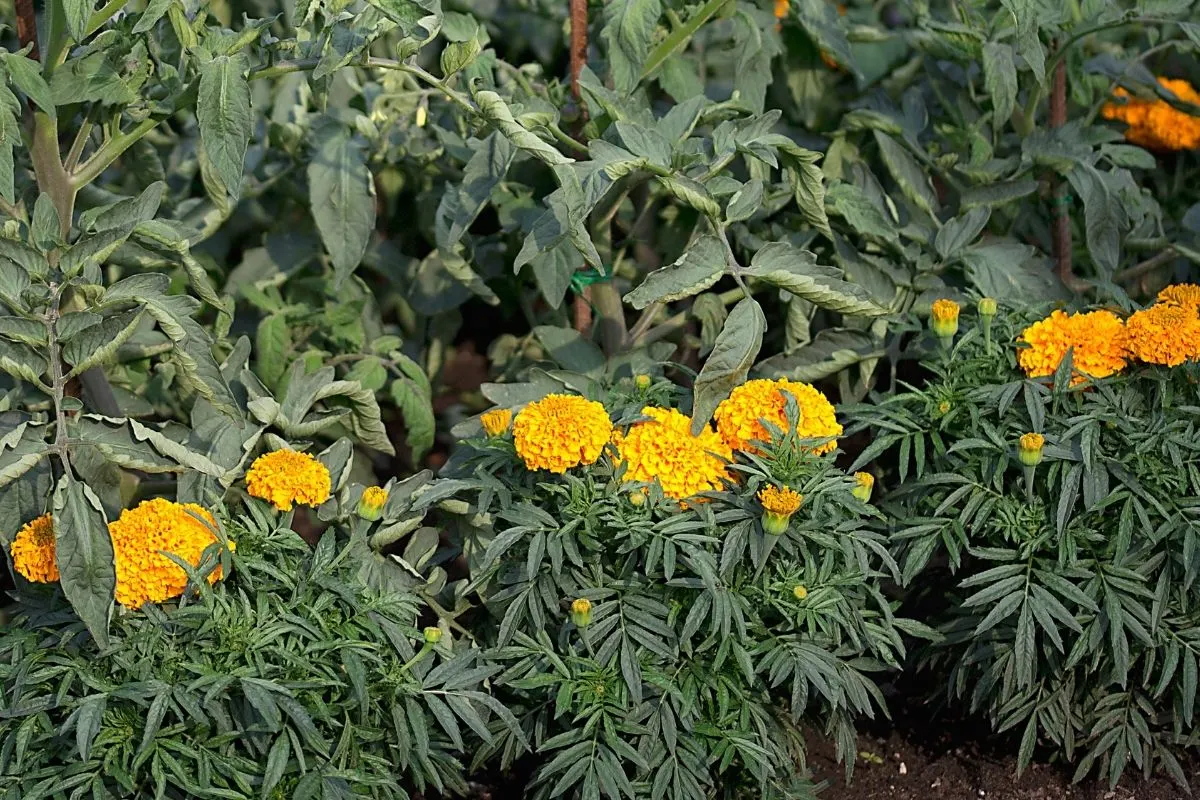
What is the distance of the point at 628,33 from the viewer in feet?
9.21

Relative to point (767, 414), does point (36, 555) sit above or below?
below

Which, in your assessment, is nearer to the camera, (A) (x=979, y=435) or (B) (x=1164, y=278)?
(A) (x=979, y=435)

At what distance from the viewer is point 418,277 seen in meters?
→ 3.49

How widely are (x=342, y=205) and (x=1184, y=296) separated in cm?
166

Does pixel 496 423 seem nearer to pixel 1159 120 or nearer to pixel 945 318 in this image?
pixel 945 318

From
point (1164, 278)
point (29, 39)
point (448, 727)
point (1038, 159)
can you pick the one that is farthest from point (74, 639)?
point (1164, 278)

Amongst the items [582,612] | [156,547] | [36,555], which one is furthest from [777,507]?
[36,555]

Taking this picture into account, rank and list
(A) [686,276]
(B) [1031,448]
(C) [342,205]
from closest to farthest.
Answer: (B) [1031,448], (A) [686,276], (C) [342,205]

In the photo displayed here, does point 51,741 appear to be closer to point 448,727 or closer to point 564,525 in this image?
point 448,727

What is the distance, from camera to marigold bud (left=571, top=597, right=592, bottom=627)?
7.51ft

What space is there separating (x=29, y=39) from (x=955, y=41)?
→ 188 centimetres

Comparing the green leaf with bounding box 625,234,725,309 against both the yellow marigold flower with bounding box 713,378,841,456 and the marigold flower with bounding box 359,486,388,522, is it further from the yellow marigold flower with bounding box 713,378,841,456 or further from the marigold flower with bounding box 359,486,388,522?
the marigold flower with bounding box 359,486,388,522

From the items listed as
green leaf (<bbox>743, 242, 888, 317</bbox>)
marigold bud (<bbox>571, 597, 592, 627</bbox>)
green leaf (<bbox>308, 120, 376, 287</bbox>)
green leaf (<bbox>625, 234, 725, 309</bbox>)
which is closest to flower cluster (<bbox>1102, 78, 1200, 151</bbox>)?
green leaf (<bbox>743, 242, 888, 317</bbox>)

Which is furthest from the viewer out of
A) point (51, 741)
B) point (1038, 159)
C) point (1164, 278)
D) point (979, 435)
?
point (1164, 278)
